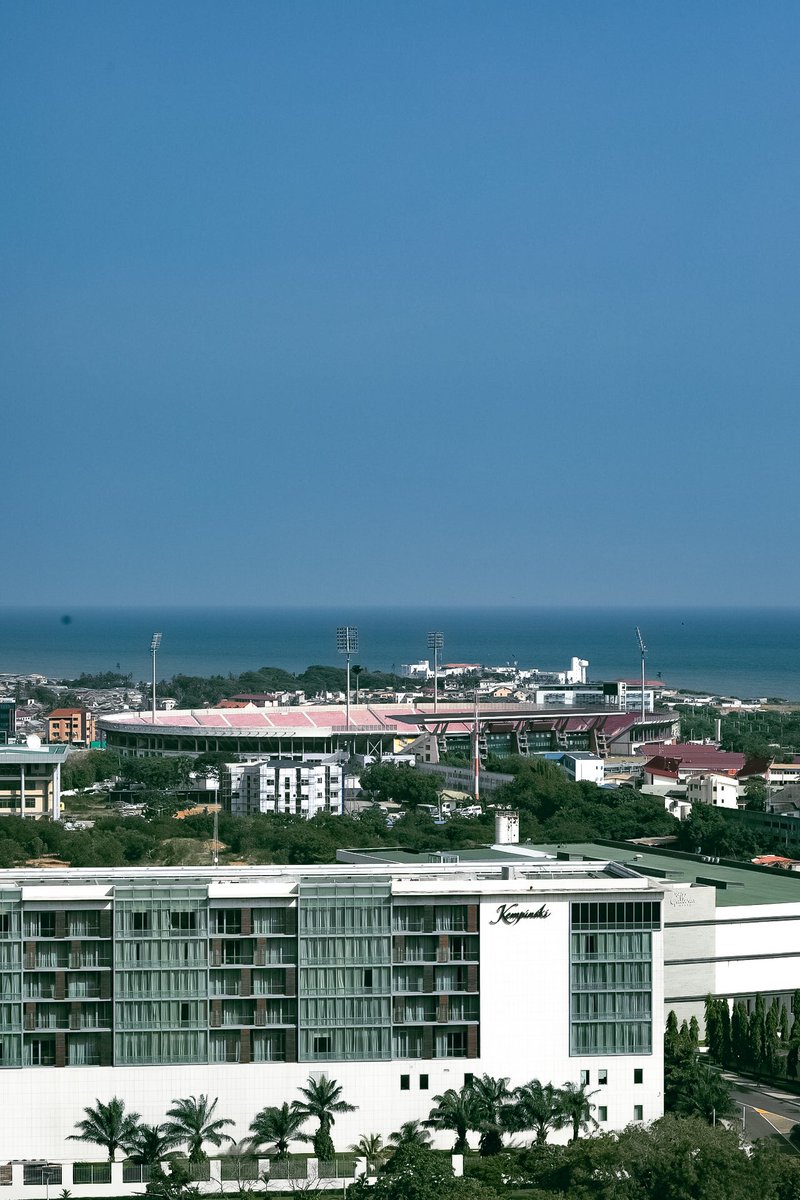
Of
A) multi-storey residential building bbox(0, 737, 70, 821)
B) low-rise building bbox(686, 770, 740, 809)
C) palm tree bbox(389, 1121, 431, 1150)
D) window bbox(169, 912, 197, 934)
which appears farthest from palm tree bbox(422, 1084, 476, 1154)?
low-rise building bbox(686, 770, 740, 809)

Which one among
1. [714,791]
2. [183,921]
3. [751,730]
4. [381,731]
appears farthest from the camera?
[751,730]

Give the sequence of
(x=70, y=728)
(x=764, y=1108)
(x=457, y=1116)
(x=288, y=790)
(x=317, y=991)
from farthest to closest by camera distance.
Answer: (x=70, y=728) → (x=288, y=790) → (x=764, y=1108) → (x=317, y=991) → (x=457, y=1116)

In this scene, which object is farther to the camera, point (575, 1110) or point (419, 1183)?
point (575, 1110)

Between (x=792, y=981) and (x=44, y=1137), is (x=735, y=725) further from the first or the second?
(x=44, y=1137)

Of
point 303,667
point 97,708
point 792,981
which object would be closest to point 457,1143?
point 792,981

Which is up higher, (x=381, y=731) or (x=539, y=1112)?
(x=381, y=731)

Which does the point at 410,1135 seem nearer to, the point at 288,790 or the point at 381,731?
the point at 288,790

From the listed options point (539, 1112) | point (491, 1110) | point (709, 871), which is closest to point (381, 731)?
point (709, 871)
